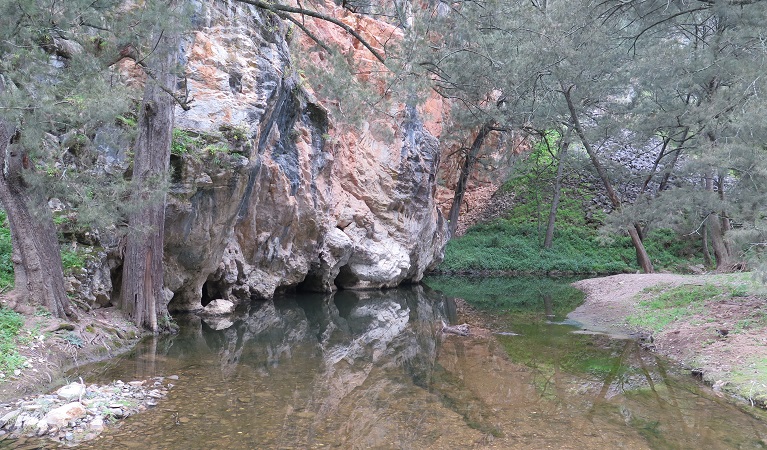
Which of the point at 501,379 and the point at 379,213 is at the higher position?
the point at 379,213

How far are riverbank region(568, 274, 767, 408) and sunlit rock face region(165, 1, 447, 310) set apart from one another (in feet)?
23.0

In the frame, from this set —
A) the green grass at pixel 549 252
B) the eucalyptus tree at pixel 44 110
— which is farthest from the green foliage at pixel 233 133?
the green grass at pixel 549 252

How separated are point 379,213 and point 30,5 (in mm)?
14934

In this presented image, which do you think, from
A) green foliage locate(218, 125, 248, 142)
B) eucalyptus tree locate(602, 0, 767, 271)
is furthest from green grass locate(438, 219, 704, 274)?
green foliage locate(218, 125, 248, 142)

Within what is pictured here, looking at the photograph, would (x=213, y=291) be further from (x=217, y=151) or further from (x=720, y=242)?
(x=720, y=242)

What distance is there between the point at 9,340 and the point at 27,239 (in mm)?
1498

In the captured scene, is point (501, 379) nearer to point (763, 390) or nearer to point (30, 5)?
point (763, 390)

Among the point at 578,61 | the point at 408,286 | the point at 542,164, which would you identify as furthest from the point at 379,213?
the point at 542,164

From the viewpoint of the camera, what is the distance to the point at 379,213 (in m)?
19.8

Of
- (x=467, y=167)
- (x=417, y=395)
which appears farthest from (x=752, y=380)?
(x=467, y=167)

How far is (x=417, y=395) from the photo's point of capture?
659cm

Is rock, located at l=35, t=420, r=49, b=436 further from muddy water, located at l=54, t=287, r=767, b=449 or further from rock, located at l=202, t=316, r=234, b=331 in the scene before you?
rock, located at l=202, t=316, r=234, b=331

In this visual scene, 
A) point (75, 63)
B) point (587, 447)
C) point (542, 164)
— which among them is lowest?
point (587, 447)

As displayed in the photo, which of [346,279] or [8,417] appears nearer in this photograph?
[8,417]
